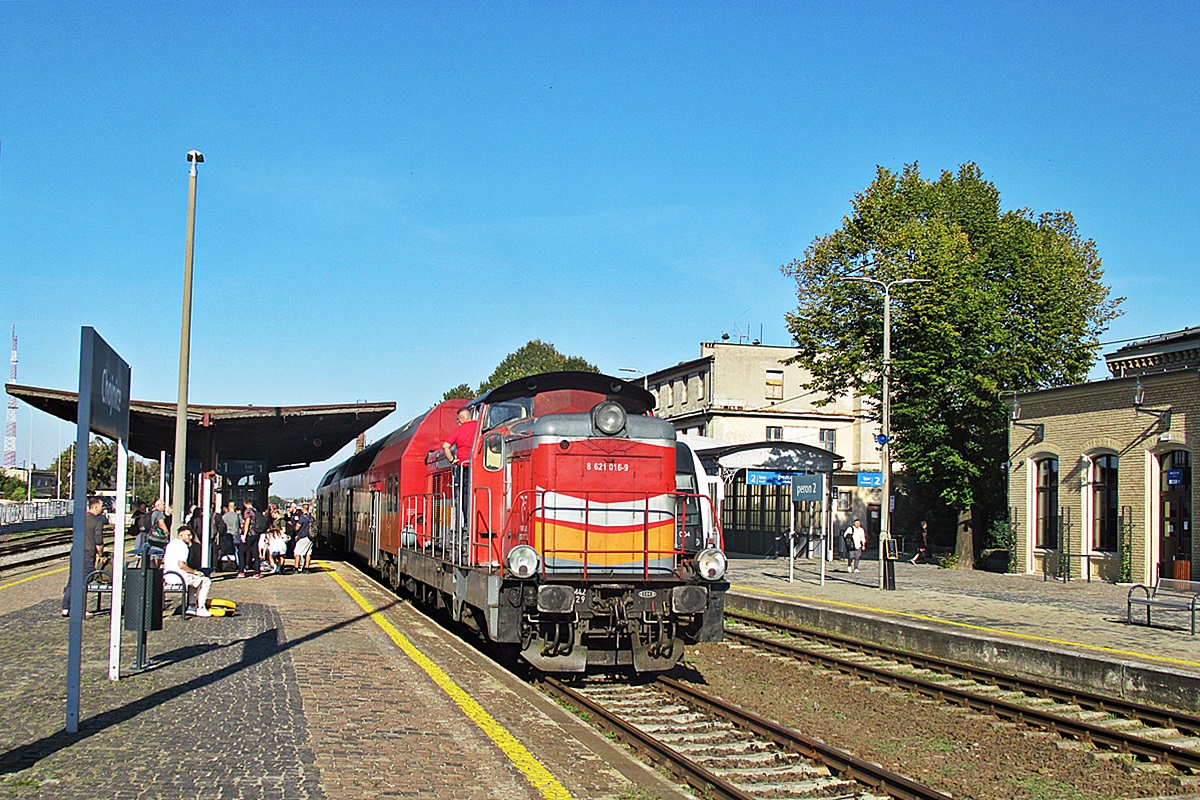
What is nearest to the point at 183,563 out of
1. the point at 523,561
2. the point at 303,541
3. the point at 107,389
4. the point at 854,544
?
the point at 107,389

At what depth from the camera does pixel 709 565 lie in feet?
36.6

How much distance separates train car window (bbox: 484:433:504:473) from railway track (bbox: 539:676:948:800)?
2663mm

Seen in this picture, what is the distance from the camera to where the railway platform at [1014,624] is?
12.6 meters

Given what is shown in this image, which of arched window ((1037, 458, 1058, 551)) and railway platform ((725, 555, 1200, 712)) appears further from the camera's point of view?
arched window ((1037, 458, 1058, 551))

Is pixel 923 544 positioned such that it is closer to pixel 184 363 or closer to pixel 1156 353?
pixel 1156 353

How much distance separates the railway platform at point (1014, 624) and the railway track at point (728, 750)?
5.39 metres

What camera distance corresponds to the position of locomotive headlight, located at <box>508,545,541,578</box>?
35.0 ft

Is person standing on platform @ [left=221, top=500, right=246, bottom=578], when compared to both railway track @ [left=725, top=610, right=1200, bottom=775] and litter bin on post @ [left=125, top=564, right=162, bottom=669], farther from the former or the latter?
litter bin on post @ [left=125, top=564, right=162, bottom=669]

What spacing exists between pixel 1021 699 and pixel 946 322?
72.1 feet

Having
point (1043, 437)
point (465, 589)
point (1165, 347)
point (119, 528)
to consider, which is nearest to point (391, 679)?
point (465, 589)

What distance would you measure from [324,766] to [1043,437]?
90.8ft

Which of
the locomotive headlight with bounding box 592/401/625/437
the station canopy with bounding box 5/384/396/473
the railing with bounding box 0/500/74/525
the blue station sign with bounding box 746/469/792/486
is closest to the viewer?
the locomotive headlight with bounding box 592/401/625/437

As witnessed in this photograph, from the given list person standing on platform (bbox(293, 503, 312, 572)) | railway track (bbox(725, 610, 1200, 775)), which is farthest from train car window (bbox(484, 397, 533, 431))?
person standing on platform (bbox(293, 503, 312, 572))

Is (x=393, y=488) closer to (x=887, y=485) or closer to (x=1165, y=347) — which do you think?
(x=887, y=485)
